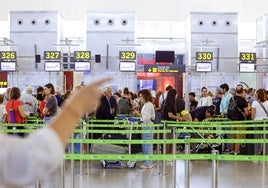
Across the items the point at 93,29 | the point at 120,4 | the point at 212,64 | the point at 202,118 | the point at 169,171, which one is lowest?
the point at 169,171

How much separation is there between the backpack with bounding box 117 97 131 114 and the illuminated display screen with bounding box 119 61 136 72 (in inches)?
345

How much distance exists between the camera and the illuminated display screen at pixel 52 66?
23188 millimetres

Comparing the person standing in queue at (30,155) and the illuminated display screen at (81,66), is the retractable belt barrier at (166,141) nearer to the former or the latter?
the person standing in queue at (30,155)

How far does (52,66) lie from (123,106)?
9384mm

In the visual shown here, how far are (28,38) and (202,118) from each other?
42.0 ft

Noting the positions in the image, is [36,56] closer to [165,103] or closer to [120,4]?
[120,4]

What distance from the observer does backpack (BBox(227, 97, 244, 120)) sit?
Result: 12328mm

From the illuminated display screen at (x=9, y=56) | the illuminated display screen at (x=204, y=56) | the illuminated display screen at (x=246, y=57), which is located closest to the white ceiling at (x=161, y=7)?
the illuminated display screen at (x=246, y=57)

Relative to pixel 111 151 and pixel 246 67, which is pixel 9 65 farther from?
pixel 111 151

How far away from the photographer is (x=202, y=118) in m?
13.2

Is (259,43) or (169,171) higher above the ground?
(259,43)

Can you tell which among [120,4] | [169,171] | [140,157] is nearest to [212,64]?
[120,4]

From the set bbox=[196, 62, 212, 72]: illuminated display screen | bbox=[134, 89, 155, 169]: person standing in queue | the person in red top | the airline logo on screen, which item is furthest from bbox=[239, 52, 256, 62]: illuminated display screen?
the person in red top

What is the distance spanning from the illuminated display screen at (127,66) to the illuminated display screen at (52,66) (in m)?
2.67
